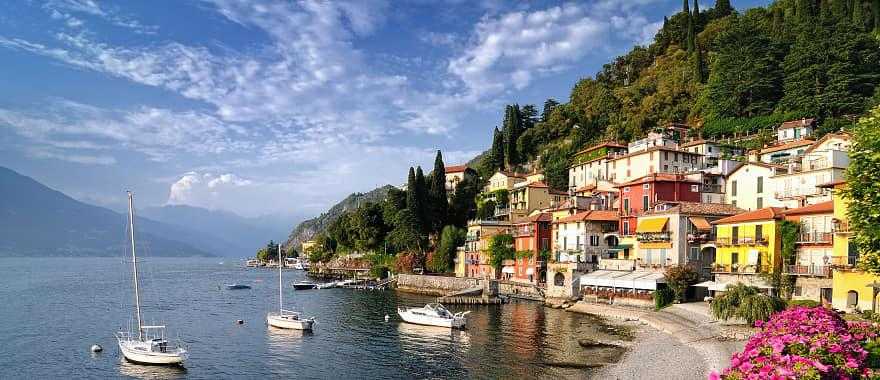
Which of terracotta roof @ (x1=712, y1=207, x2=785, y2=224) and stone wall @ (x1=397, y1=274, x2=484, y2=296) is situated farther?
stone wall @ (x1=397, y1=274, x2=484, y2=296)

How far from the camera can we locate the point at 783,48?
8762 cm

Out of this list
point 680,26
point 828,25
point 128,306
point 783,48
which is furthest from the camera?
point 680,26

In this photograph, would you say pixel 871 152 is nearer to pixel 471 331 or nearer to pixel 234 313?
pixel 471 331

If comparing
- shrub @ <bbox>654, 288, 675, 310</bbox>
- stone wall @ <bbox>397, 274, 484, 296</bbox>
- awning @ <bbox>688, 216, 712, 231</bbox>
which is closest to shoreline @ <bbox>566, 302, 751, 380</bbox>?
shrub @ <bbox>654, 288, 675, 310</bbox>

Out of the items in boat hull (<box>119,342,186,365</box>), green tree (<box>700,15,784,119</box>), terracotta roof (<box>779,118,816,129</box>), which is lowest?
boat hull (<box>119,342,186,365</box>)

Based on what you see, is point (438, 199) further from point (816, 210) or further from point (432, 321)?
point (816, 210)

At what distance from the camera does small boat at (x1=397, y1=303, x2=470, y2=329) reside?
52531mm

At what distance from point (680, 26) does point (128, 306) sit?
116 m

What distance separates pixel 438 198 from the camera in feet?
355

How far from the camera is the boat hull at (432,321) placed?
52375 millimetres

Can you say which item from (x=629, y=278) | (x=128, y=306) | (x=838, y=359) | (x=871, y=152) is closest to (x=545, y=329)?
(x=629, y=278)

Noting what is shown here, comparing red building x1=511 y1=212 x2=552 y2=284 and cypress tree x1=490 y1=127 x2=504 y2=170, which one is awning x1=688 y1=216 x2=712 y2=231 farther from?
cypress tree x1=490 y1=127 x2=504 y2=170

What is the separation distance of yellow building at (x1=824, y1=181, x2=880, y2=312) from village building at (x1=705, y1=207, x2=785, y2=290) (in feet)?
24.3

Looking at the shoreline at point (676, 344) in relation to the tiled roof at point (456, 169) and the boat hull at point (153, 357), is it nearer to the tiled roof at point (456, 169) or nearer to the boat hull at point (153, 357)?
the boat hull at point (153, 357)
